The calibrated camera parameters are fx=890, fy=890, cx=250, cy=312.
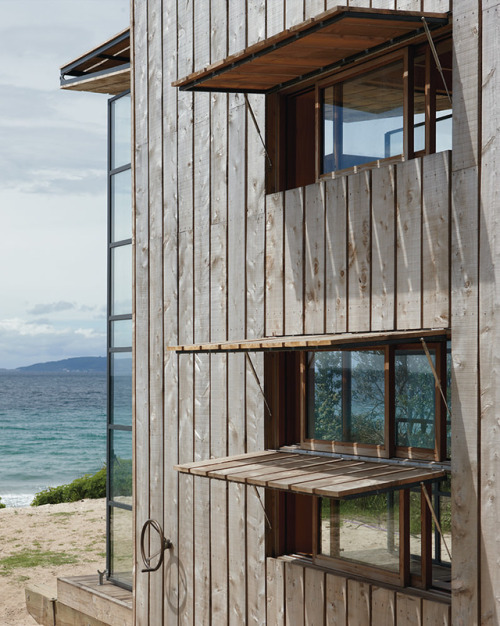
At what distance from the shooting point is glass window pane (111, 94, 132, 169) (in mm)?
9828

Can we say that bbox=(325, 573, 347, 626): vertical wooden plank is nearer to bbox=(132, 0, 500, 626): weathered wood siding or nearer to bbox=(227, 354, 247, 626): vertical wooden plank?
bbox=(132, 0, 500, 626): weathered wood siding

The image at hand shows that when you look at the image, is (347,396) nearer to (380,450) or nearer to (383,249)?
(380,450)

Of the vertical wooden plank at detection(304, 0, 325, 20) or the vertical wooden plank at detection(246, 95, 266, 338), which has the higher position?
the vertical wooden plank at detection(304, 0, 325, 20)

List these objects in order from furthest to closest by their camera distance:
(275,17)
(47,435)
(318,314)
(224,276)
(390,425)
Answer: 1. (47,435)
2. (224,276)
3. (275,17)
4. (318,314)
5. (390,425)

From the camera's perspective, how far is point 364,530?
5754 millimetres

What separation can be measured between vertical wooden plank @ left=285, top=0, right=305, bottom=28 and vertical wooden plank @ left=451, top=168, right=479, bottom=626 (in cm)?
193

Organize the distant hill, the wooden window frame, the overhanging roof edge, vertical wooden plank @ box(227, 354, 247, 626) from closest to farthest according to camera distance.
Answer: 1. the overhanging roof edge
2. the wooden window frame
3. vertical wooden plank @ box(227, 354, 247, 626)
4. the distant hill

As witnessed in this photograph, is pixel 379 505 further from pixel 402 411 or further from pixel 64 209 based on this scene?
pixel 64 209

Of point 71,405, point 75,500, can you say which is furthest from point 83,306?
point 75,500

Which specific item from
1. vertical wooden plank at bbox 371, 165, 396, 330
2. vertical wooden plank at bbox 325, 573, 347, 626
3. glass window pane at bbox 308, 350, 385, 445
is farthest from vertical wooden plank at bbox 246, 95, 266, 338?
vertical wooden plank at bbox 325, 573, 347, 626

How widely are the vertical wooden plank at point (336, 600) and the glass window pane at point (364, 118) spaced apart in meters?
2.76

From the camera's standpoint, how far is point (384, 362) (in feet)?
18.7

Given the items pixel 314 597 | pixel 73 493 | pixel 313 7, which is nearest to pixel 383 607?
pixel 314 597

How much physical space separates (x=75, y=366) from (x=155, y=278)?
11882 centimetres
